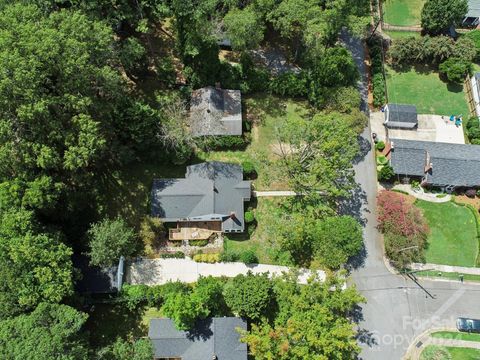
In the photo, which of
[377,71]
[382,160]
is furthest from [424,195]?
[377,71]

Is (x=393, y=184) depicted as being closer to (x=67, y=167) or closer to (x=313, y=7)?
(x=313, y=7)

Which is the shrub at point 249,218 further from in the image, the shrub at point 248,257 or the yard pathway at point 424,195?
the yard pathway at point 424,195

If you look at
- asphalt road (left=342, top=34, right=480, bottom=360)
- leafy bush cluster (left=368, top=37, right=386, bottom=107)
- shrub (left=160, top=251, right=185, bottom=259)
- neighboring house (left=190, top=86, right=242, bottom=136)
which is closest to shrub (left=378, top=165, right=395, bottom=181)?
asphalt road (left=342, top=34, right=480, bottom=360)

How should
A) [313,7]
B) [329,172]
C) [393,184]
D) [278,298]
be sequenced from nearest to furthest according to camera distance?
[278,298] → [329,172] → [313,7] → [393,184]

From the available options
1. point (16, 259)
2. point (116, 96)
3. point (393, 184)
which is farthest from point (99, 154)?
point (393, 184)

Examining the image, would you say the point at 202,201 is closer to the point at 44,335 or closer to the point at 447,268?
the point at 44,335
